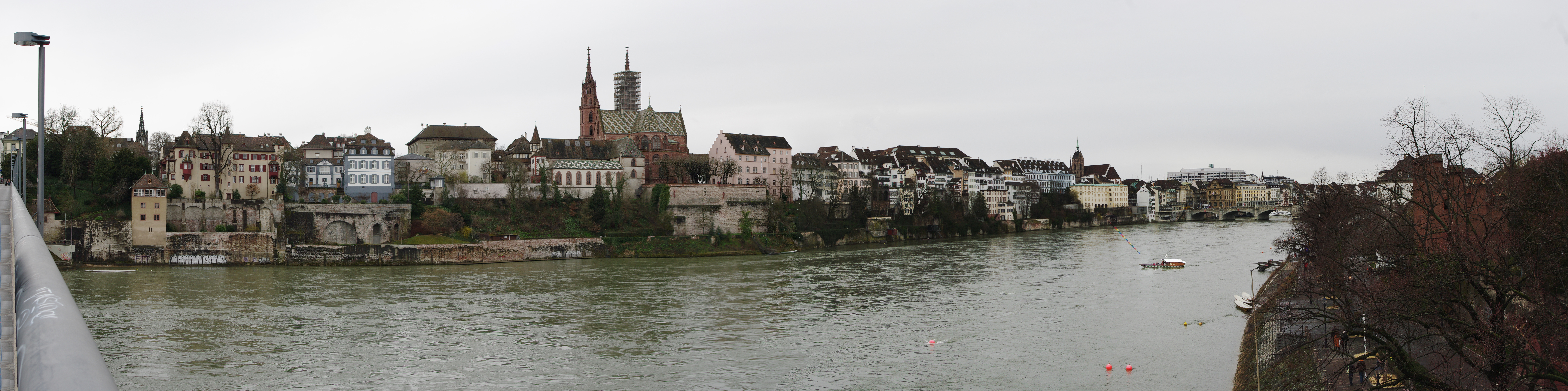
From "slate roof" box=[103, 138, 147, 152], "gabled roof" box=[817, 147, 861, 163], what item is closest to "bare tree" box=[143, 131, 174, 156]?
"slate roof" box=[103, 138, 147, 152]

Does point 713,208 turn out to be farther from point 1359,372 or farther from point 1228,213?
point 1228,213

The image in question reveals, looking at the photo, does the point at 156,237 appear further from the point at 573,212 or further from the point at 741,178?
the point at 741,178

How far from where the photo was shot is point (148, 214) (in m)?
39.6

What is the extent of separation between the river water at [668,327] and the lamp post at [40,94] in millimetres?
7185

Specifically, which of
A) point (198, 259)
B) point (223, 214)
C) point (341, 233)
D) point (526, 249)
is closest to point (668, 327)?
point (526, 249)

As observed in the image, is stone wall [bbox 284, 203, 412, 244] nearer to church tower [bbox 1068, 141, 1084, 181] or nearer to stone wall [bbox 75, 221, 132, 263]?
stone wall [bbox 75, 221, 132, 263]

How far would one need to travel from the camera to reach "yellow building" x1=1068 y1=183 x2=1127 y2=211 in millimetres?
100188

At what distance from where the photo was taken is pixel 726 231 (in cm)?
5428

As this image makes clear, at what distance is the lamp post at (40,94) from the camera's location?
8680 mm

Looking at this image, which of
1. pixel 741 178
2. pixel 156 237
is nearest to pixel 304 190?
pixel 156 237

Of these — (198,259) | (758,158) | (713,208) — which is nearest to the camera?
(198,259)

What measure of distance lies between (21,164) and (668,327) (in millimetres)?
20564

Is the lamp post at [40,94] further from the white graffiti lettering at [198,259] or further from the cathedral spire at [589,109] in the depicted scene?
the cathedral spire at [589,109]

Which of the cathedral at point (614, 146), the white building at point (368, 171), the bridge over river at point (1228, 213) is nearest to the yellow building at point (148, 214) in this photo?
the white building at point (368, 171)
